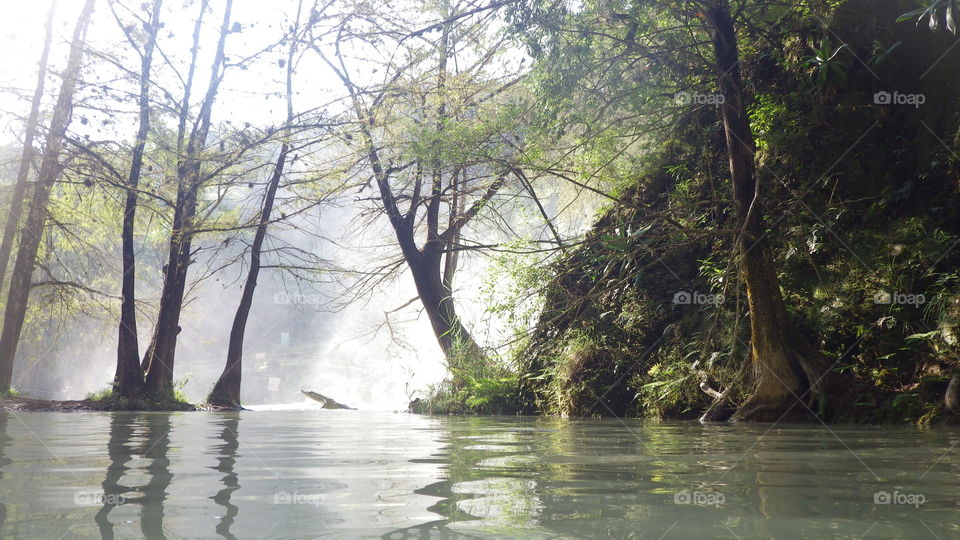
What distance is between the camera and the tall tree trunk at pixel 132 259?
1549cm

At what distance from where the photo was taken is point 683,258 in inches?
397

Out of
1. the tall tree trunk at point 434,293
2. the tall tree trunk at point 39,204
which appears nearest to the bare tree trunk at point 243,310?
the tall tree trunk at point 434,293

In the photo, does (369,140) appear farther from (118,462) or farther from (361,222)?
(118,462)

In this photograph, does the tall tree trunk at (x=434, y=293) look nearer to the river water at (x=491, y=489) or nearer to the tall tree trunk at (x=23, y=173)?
the tall tree trunk at (x=23, y=173)
